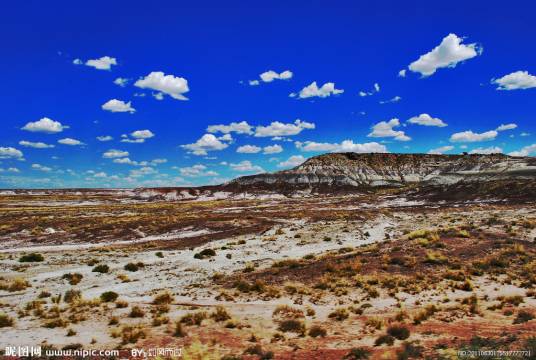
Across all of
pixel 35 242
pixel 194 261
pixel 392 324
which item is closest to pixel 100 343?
pixel 392 324

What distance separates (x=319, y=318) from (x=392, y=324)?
300cm

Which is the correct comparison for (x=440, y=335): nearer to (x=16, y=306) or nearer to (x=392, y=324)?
(x=392, y=324)

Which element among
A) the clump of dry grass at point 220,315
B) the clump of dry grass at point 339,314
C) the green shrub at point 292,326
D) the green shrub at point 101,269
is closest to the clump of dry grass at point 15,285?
the green shrub at point 101,269

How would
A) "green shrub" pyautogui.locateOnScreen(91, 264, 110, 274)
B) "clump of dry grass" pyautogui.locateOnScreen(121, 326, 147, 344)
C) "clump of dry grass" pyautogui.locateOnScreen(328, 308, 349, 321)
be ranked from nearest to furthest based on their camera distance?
"clump of dry grass" pyautogui.locateOnScreen(121, 326, 147, 344) < "clump of dry grass" pyautogui.locateOnScreen(328, 308, 349, 321) < "green shrub" pyautogui.locateOnScreen(91, 264, 110, 274)

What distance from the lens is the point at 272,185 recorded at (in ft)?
543

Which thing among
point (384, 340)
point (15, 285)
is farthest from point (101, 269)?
point (384, 340)

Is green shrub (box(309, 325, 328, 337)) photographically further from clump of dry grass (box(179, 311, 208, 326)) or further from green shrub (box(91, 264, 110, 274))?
green shrub (box(91, 264, 110, 274))

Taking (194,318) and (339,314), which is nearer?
(194,318)

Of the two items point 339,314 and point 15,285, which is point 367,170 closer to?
point 15,285

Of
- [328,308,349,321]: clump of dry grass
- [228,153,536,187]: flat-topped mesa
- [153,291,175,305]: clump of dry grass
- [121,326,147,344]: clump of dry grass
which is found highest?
[228,153,536,187]: flat-topped mesa

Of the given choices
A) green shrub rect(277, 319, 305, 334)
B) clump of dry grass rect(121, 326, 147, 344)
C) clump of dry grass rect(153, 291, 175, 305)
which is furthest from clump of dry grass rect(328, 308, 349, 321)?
clump of dry grass rect(153, 291, 175, 305)

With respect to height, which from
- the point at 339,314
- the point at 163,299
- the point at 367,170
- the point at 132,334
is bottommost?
the point at 339,314

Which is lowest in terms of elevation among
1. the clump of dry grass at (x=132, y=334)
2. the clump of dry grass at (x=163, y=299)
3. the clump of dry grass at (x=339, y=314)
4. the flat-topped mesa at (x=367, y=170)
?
the clump of dry grass at (x=339, y=314)

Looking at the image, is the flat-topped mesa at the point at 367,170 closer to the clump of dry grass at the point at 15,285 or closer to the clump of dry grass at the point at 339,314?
the clump of dry grass at the point at 15,285
